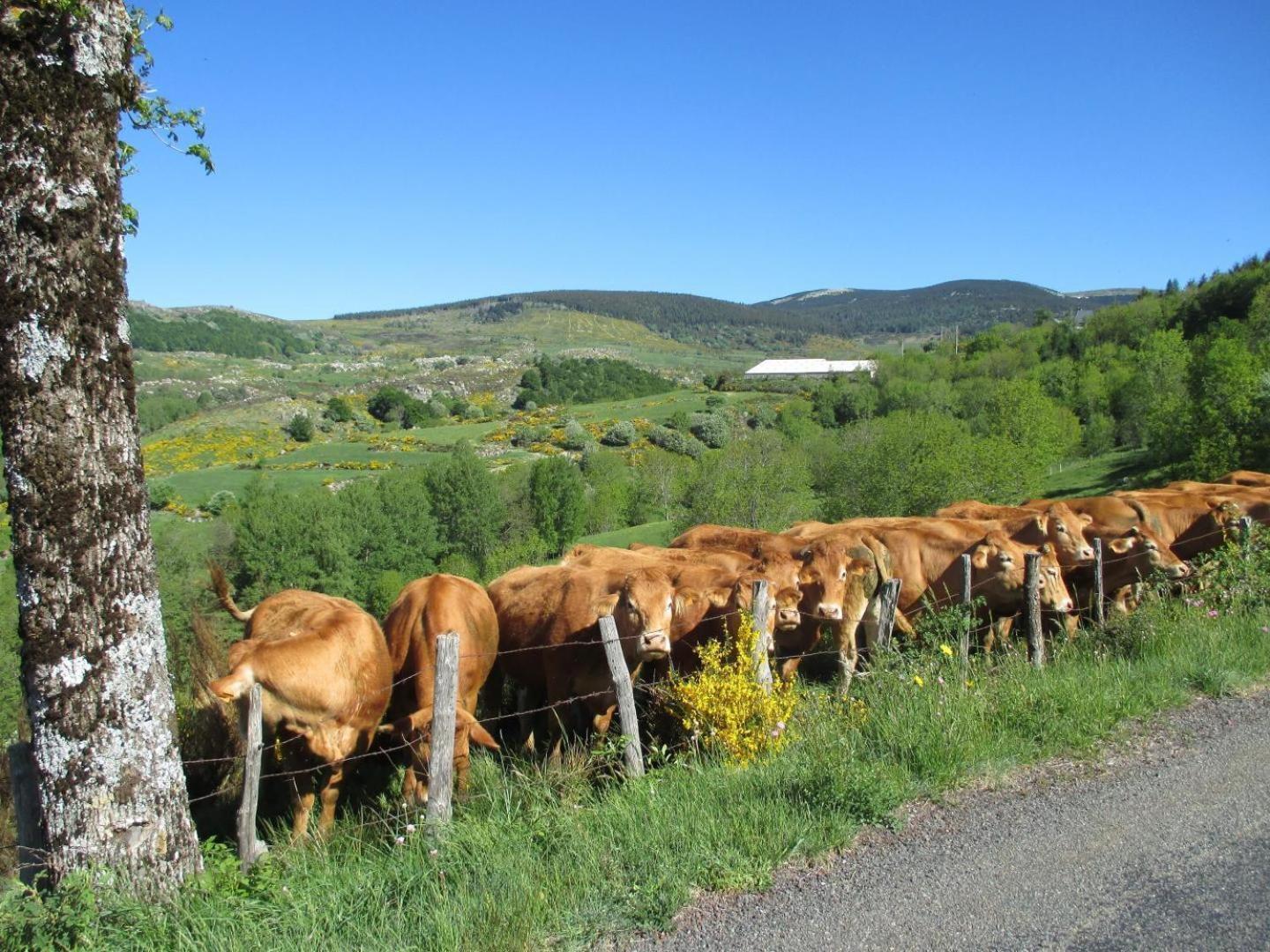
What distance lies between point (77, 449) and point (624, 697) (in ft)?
12.8

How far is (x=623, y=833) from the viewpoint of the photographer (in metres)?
5.36

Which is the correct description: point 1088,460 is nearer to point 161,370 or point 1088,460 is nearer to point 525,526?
point 525,526

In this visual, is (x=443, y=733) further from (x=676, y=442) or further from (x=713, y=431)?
(x=713, y=431)

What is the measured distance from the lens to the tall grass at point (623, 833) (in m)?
4.50

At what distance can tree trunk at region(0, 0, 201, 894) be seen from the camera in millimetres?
4449

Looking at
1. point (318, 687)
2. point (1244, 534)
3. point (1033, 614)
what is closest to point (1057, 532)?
point (1244, 534)

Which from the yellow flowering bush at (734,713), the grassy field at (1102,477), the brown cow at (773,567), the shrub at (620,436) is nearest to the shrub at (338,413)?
the shrub at (620,436)

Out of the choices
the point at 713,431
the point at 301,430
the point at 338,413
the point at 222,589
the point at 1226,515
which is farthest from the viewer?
the point at 338,413

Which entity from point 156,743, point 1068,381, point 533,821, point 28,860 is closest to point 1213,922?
point 533,821

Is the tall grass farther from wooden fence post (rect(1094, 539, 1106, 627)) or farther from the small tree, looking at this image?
the small tree

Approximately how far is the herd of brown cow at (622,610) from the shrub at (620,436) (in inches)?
3788

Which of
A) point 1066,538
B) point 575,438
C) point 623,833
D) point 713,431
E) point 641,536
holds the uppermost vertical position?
point 1066,538

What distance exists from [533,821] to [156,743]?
216 cm

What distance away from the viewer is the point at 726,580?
395 inches
